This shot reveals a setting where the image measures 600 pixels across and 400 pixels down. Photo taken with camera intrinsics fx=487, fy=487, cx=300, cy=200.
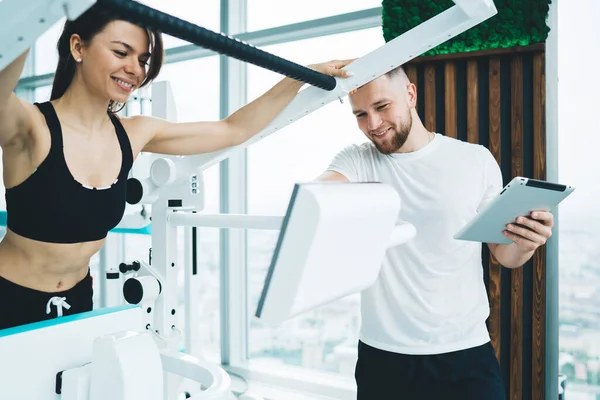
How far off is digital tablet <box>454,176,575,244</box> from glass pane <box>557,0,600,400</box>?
4.07 feet

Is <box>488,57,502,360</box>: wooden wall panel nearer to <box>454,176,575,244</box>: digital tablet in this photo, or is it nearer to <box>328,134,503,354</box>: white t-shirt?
<box>328,134,503,354</box>: white t-shirt

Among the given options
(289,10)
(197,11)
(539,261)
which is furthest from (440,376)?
(197,11)

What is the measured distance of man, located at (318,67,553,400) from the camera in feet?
5.10

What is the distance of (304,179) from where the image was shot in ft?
10.4

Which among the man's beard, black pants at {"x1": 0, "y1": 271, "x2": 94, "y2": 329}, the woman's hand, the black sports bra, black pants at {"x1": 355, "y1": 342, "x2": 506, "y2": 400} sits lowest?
black pants at {"x1": 355, "y1": 342, "x2": 506, "y2": 400}

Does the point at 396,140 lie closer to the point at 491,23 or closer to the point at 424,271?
the point at 424,271

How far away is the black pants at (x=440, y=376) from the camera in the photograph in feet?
5.03

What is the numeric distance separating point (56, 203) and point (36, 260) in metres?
0.19

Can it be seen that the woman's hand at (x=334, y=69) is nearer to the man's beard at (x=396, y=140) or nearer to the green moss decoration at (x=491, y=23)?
the man's beard at (x=396, y=140)

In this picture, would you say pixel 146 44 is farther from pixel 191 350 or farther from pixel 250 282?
pixel 250 282

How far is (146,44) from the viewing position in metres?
1.18

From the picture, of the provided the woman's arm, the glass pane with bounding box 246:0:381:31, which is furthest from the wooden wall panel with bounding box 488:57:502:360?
the woman's arm

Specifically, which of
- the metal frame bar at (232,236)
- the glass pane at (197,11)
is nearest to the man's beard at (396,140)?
the metal frame bar at (232,236)

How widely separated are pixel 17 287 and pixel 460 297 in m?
1.30
